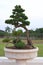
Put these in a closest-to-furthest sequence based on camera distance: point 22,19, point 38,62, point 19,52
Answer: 1. point 19,52
2. point 22,19
3. point 38,62

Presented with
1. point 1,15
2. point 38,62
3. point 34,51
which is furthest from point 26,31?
point 1,15

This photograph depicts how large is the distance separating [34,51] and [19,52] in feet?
0.68

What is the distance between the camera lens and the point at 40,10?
3.37 metres

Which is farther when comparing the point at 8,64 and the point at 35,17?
the point at 35,17

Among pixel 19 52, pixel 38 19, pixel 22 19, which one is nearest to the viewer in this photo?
pixel 19 52

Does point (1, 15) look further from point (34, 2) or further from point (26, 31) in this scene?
point (26, 31)

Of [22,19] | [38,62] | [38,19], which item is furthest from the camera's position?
[38,19]

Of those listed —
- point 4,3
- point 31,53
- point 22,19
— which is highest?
point 4,3

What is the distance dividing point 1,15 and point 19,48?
3.62ft

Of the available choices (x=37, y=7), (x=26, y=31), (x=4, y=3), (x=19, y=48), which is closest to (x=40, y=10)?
(x=37, y=7)

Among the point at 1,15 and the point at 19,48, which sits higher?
the point at 1,15

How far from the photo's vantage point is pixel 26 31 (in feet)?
8.26

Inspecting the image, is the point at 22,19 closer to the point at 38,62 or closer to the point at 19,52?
the point at 19,52

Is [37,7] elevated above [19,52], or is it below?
above
